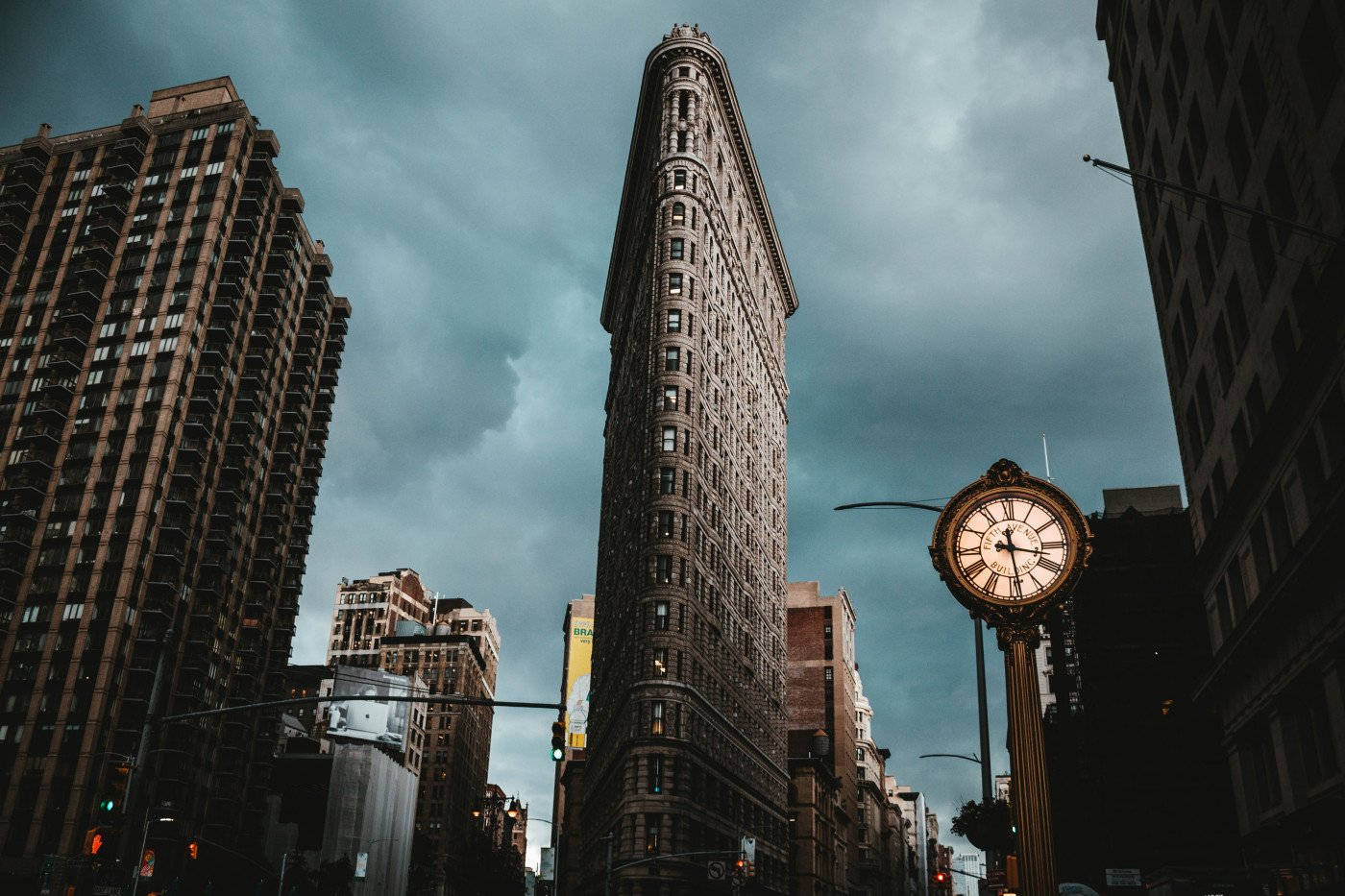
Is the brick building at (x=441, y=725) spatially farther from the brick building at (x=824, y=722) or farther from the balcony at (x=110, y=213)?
the balcony at (x=110, y=213)

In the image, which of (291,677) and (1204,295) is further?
(291,677)

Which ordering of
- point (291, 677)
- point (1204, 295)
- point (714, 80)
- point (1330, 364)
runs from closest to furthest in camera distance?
point (1330, 364)
point (1204, 295)
point (714, 80)
point (291, 677)

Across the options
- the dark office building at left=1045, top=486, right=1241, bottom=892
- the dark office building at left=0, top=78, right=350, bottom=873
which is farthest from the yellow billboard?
the dark office building at left=1045, top=486, right=1241, bottom=892

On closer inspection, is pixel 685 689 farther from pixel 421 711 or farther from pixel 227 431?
pixel 421 711

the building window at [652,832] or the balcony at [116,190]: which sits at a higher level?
the balcony at [116,190]

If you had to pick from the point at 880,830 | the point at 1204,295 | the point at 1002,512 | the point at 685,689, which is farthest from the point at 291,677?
the point at 1002,512

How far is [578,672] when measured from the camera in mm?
169000

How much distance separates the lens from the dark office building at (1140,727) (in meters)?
55.5

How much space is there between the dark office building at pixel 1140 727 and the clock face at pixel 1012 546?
49280 mm

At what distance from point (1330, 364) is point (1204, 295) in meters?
12.1

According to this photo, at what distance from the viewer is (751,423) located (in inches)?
4193

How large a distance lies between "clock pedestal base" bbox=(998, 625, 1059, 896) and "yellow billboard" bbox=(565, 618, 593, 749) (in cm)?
14815

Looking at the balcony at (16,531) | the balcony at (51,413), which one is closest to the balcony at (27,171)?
the balcony at (51,413)

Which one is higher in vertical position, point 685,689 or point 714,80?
point 714,80
